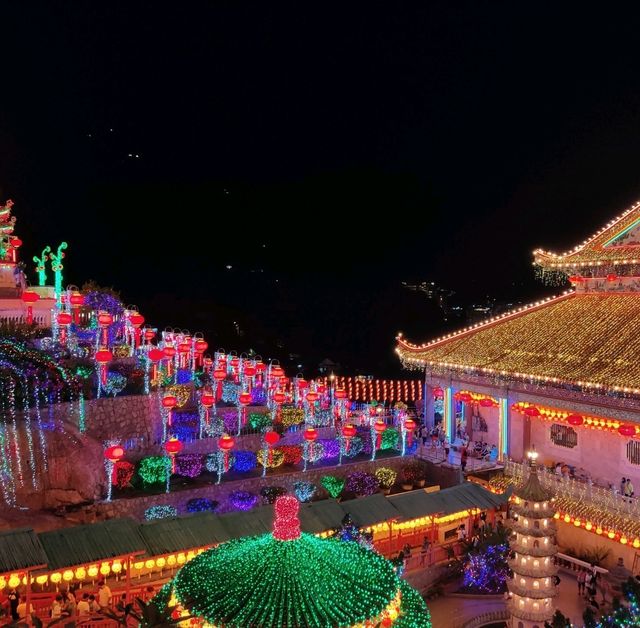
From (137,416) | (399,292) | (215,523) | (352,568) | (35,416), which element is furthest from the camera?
(399,292)

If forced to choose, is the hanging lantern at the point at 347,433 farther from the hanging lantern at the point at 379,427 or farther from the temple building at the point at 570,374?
the temple building at the point at 570,374

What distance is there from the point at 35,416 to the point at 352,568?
11.5 meters

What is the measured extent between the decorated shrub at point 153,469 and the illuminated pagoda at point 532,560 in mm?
9502

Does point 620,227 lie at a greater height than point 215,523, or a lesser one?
greater

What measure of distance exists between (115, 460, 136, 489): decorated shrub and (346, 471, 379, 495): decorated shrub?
6676 mm

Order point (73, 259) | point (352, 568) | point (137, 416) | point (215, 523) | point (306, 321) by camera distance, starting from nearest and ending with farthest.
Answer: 1. point (352, 568)
2. point (215, 523)
3. point (137, 416)
4. point (73, 259)
5. point (306, 321)

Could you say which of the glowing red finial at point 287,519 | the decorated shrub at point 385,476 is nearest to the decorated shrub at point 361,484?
the decorated shrub at point 385,476

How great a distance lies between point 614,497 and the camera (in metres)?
15.6

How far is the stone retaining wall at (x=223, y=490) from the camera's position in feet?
51.2

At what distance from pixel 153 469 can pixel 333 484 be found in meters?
5.44

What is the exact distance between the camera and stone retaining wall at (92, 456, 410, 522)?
15.6 m

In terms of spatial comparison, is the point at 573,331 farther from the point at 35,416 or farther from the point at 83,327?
the point at 83,327

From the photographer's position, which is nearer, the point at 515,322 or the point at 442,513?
the point at 442,513

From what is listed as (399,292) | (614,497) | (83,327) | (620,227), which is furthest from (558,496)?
(399,292)
